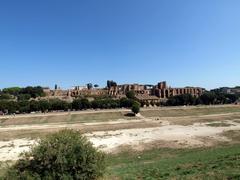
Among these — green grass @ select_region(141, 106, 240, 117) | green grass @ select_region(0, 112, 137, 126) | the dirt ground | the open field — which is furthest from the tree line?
the dirt ground

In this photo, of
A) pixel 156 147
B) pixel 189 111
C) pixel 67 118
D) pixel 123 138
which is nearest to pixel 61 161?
pixel 156 147

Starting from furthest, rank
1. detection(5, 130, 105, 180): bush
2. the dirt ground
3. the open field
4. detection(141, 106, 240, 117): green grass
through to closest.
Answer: detection(141, 106, 240, 117): green grass → the dirt ground → the open field → detection(5, 130, 105, 180): bush

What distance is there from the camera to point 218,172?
1722cm

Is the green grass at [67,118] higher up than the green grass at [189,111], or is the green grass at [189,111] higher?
the green grass at [189,111]

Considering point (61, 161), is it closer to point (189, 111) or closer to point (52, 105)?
point (189, 111)

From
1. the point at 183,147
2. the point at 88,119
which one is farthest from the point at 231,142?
the point at 88,119

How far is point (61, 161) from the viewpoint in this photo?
17.3 meters

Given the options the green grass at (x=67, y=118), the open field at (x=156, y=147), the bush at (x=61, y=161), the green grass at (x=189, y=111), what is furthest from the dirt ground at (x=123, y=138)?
the bush at (x=61, y=161)

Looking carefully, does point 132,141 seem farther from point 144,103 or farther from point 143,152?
point 144,103

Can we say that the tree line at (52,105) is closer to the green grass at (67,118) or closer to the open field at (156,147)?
the green grass at (67,118)

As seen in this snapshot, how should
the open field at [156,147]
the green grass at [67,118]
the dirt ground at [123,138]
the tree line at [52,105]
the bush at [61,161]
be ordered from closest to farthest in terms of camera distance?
the bush at [61,161] < the open field at [156,147] < the dirt ground at [123,138] < the green grass at [67,118] < the tree line at [52,105]

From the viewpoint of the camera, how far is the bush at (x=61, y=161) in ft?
57.2

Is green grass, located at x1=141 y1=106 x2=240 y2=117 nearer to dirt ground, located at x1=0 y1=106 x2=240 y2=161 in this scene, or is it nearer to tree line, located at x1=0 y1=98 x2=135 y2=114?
tree line, located at x1=0 y1=98 x2=135 y2=114

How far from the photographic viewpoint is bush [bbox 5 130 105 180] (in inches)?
686
